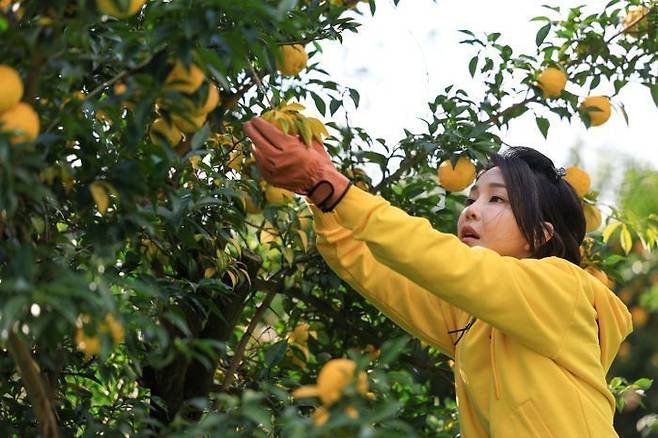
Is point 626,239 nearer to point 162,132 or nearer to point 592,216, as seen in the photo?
point 592,216

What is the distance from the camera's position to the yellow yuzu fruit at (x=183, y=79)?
58.2 inches

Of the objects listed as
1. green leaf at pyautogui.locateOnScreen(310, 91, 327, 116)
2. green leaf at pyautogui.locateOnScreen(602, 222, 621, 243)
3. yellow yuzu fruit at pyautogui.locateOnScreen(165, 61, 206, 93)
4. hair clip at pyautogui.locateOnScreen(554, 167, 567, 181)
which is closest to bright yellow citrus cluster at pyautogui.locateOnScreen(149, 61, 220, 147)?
yellow yuzu fruit at pyautogui.locateOnScreen(165, 61, 206, 93)

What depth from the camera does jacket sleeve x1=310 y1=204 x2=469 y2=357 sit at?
2164 mm

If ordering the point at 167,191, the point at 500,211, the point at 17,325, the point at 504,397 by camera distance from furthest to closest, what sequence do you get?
the point at 500,211 → the point at 504,397 → the point at 167,191 → the point at 17,325

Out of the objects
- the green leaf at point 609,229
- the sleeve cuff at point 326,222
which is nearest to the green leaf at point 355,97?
the sleeve cuff at point 326,222

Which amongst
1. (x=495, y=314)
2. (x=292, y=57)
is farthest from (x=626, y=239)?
(x=292, y=57)

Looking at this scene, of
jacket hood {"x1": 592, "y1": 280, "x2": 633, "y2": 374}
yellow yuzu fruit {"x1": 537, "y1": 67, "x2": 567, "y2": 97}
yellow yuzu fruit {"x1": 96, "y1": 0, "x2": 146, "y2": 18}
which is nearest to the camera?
yellow yuzu fruit {"x1": 96, "y1": 0, "x2": 146, "y2": 18}

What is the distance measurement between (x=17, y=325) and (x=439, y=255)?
69 centimetres

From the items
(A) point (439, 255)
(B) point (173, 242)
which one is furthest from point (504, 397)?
(B) point (173, 242)

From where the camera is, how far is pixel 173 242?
7.07 ft

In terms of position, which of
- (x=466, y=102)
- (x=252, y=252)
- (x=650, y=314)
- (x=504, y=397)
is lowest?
(x=650, y=314)

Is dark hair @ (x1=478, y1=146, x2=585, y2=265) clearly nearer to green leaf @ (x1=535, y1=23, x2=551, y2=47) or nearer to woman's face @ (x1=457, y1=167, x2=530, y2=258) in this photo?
woman's face @ (x1=457, y1=167, x2=530, y2=258)

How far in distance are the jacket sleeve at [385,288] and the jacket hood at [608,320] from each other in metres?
0.26

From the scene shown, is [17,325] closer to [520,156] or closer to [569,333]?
[569,333]
